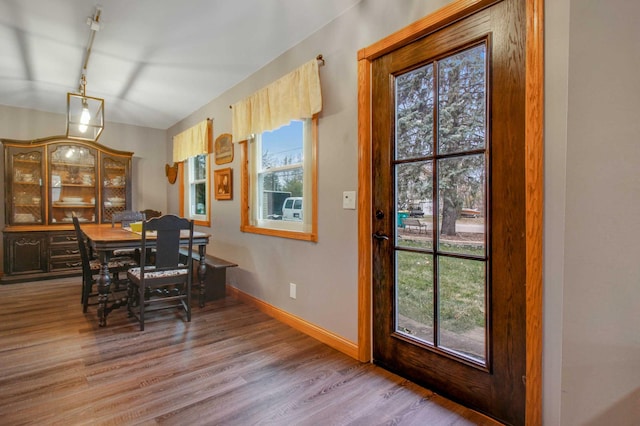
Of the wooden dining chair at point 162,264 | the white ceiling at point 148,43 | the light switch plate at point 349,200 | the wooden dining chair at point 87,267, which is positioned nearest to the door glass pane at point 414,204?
the light switch plate at point 349,200

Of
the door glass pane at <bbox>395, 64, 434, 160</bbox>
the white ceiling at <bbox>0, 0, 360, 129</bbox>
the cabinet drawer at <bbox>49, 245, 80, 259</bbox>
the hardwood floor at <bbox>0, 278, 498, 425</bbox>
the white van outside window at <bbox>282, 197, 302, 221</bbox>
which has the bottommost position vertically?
the hardwood floor at <bbox>0, 278, 498, 425</bbox>

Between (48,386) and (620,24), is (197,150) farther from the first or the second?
(620,24)

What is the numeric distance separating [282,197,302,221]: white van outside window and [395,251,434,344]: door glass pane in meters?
1.20

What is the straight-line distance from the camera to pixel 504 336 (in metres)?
1.58

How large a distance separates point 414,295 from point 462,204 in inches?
25.2

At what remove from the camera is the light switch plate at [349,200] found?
229cm

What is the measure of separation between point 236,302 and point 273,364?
1.54m

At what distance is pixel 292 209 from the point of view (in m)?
3.09

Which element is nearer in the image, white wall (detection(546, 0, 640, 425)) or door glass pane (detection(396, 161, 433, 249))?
white wall (detection(546, 0, 640, 425))

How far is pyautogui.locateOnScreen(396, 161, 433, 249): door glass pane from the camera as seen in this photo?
1.91 m

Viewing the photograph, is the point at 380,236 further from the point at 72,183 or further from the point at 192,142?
the point at 72,183

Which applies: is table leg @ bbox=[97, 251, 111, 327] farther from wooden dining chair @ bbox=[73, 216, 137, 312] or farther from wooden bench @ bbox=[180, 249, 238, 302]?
wooden bench @ bbox=[180, 249, 238, 302]

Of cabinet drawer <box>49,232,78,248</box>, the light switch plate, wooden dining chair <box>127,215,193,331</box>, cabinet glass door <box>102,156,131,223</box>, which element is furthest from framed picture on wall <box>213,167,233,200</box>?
cabinet drawer <box>49,232,78,248</box>

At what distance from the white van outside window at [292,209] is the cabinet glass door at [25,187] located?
398cm
